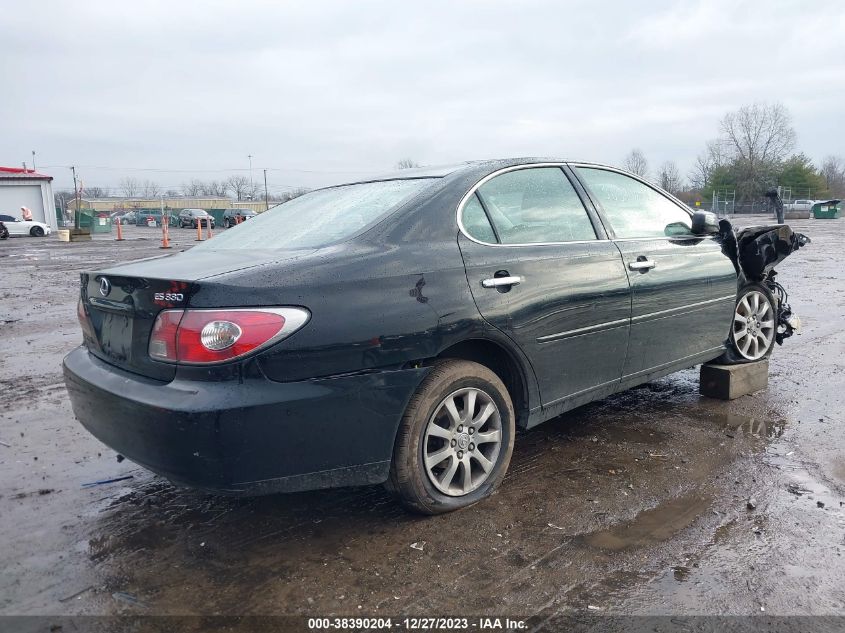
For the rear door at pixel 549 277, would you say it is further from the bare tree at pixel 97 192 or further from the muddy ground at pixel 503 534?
the bare tree at pixel 97 192

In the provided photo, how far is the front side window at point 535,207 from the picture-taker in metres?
3.36

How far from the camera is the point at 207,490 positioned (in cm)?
248

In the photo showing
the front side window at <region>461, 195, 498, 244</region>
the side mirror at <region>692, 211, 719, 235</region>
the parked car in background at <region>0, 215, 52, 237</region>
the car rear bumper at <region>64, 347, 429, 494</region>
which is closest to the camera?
the car rear bumper at <region>64, 347, 429, 494</region>

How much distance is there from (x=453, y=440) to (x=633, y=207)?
82.5 inches

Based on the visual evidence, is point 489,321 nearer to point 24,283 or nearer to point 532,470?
point 532,470

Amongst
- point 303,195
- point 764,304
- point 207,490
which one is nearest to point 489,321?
point 207,490

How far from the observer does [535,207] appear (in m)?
3.59

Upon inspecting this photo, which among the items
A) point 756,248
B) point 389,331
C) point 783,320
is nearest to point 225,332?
point 389,331

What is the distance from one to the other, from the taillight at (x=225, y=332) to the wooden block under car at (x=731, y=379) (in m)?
3.41

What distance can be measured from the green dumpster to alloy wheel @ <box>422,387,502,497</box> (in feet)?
166

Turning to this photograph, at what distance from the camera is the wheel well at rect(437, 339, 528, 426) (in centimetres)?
313

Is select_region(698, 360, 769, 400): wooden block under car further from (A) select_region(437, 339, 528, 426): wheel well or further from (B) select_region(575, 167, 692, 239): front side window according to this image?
(A) select_region(437, 339, 528, 426): wheel well

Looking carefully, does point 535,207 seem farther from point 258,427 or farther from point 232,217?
point 232,217

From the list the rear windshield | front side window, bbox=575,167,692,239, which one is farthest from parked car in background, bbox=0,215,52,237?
front side window, bbox=575,167,692,239
